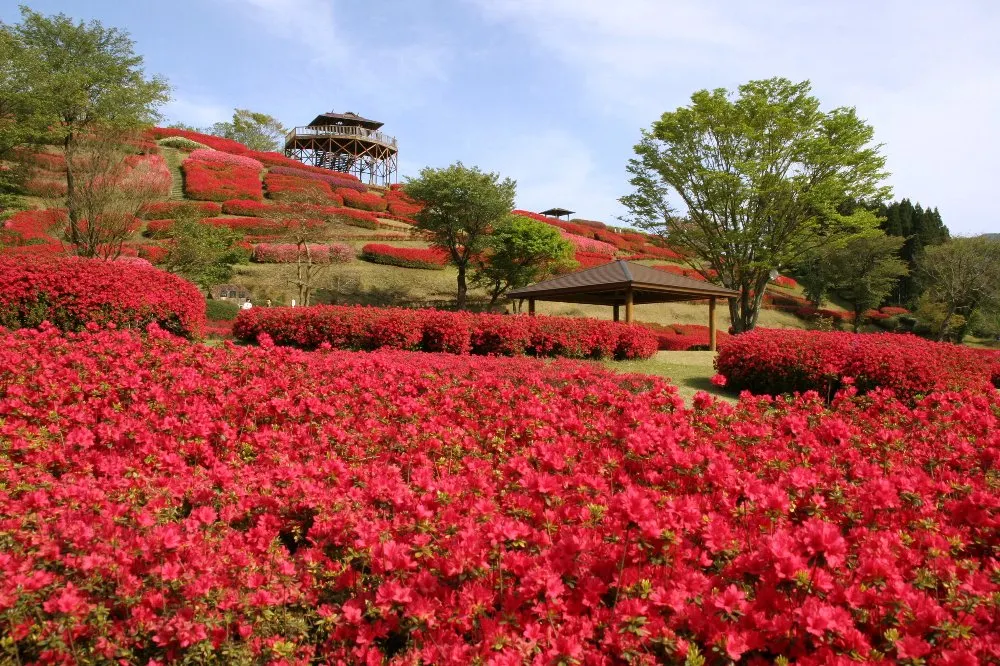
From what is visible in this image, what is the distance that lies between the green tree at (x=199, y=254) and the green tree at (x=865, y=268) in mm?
35173

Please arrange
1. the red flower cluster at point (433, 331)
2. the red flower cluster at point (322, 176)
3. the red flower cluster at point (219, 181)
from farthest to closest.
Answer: the red flower cluster at point (322, 176) < the red flower cluster at point (219, 181) < the red flower cluster at point (433, 331)

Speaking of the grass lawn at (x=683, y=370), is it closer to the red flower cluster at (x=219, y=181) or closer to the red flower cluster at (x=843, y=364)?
the red flower cluster at (x=843, y=364)

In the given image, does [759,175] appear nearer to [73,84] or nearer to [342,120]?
[73,84]

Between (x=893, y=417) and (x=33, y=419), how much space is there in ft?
18.1

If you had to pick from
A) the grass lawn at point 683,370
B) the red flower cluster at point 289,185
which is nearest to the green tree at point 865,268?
the grass lawn at point 683,370

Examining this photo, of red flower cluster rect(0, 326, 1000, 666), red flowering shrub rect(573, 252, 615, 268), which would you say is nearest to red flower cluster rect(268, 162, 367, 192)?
red flowering shrub rect(573, 252, 615, 268)

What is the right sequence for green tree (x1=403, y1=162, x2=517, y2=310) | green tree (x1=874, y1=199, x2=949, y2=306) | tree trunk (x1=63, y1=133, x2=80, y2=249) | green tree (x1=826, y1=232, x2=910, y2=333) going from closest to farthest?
1. tree trunk (x1=63, y1=133, x2=80, y2=249)
2. green tree (x1=403, y1=162, x2=517, y2=310)
3. green tree (x1=826, y1=232, x2=910, y2=333)
4. green tree (x1=874, y1=199, x2=949, y2=306)

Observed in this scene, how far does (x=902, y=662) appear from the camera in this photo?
1.44m

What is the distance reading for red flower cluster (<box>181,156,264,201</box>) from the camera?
3194 cm

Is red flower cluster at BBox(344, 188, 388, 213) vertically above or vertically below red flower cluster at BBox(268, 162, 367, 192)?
below

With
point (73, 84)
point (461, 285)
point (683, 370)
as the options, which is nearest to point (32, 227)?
point (73, 84)

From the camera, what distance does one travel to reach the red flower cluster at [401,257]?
28.5 metres

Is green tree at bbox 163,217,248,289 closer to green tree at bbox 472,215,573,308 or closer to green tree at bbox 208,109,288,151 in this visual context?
green tree at bbox 472,215,573,308

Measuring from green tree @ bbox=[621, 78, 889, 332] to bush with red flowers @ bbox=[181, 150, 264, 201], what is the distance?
21.9 metres
